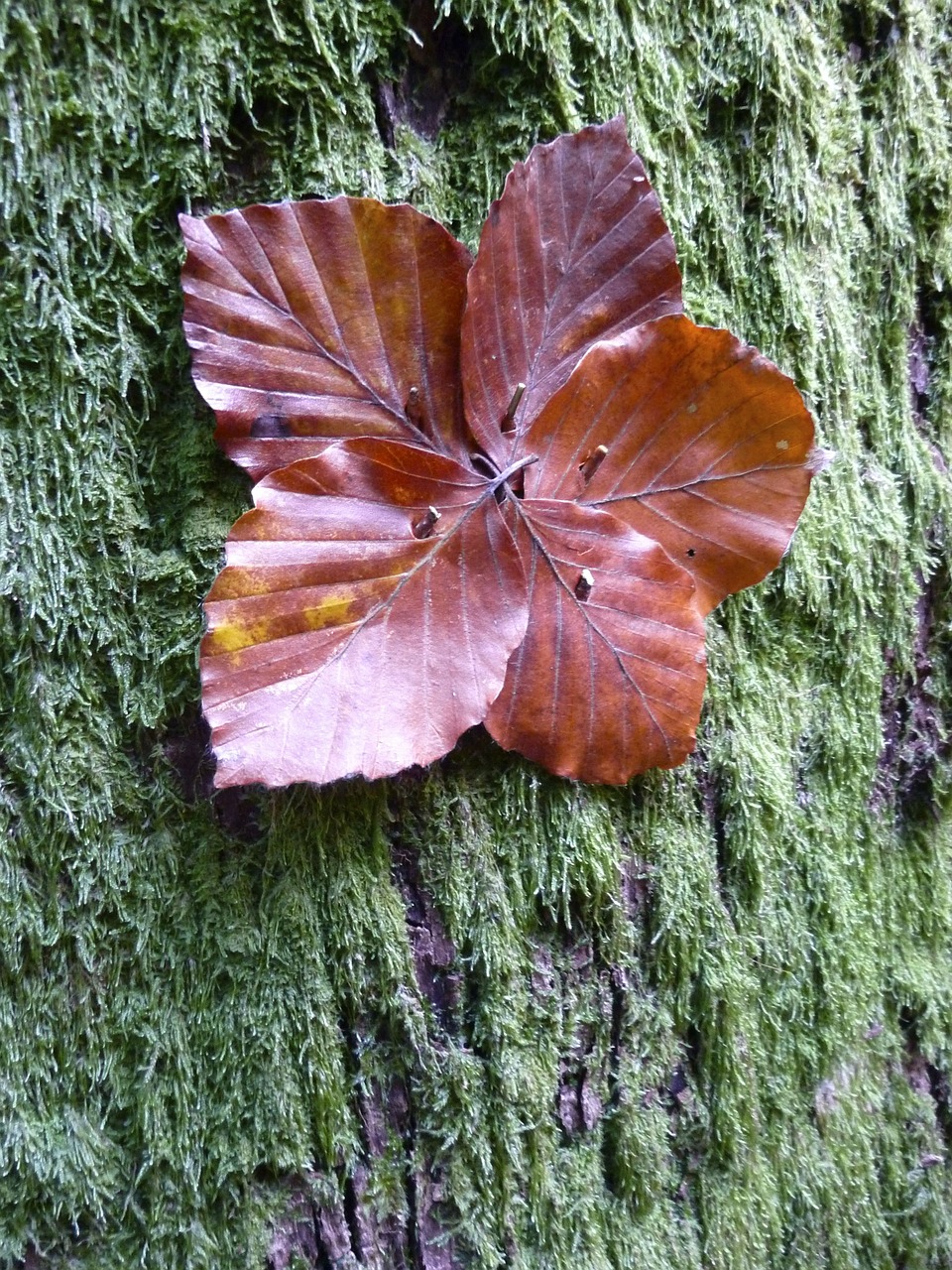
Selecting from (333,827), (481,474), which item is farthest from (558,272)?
(333,827)

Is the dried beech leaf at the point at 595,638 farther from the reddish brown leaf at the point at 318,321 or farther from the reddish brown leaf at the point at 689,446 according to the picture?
the reddish brown leaf at the point at 318,321

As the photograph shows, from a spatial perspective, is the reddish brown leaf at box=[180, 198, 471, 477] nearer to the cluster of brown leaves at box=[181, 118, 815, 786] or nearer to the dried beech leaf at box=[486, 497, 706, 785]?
the cluster of brown leaves at box=[181, 118, 815, 786]

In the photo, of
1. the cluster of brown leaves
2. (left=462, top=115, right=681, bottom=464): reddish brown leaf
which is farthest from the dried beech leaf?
(left=462, top=115, right=681, bottom=464): reddish brown leaf

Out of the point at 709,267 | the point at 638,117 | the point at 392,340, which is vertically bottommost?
the point at 392,340

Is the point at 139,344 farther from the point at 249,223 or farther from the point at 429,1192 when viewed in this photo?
the point at 429,1192

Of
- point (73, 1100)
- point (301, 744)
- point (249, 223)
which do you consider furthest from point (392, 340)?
A: point (73, 1100)

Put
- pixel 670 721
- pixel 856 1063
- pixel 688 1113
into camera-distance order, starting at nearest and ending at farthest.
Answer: pixel 670 721
pixel 688 1113
pixel 856 1063
